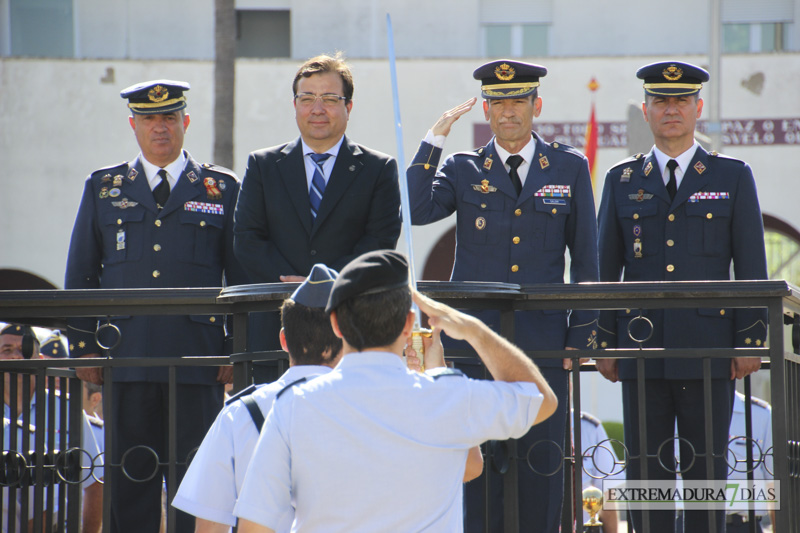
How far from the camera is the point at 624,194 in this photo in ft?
16.0

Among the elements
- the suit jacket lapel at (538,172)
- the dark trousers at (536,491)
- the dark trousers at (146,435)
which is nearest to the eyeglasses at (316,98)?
the suit jacket lapel at (538,172)

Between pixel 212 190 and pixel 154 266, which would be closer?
pixel 154 266

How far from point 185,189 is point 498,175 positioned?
54.7 inches

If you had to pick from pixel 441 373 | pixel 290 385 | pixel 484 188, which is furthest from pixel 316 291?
pixel 484 188

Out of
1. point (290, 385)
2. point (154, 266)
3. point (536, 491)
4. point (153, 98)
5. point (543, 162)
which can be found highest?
point (153, 98)

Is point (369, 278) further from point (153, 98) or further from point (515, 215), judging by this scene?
point (153, 98)

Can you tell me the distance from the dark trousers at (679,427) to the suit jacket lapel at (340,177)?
136cm

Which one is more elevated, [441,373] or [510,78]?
[510,78]

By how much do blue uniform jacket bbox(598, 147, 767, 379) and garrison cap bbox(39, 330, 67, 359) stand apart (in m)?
A: 3.50

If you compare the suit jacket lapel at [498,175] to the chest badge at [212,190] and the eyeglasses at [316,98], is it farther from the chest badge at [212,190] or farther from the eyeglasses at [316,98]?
the chest badge at [212,190]

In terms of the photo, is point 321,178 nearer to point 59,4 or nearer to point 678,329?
point 678,329

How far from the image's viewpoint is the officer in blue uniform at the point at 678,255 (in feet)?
14.4

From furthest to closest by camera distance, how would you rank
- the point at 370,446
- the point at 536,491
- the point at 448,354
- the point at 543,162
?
1. the point at 543,162
2. the point at 536,491
3. the point at 448,354
4. the point at 370,446

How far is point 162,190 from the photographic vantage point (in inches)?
199
